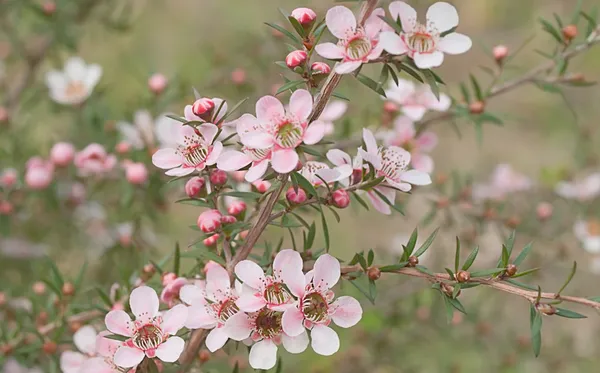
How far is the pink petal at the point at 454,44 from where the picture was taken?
859 mm

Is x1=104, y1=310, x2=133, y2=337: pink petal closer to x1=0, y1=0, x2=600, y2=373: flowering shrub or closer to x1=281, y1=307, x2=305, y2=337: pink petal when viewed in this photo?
x1=0, y1=0, x2=600, y2=373: flowering shrub

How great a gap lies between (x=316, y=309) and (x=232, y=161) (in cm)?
21

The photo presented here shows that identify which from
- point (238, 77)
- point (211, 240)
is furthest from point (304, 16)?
point (238, 77)

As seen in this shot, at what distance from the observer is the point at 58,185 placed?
1.60 metres

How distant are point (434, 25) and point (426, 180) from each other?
0.67ft

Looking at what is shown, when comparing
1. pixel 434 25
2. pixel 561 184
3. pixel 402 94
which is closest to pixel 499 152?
pixel 561 184

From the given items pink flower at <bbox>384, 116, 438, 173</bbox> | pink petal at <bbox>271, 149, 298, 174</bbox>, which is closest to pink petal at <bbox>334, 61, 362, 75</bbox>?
pink petal at <bbox>271, 149, 298, 174</bbox>

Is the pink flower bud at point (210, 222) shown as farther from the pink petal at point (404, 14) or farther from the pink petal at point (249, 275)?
the pink petal at point (404, 14)

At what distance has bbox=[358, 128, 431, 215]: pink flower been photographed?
2.80ft

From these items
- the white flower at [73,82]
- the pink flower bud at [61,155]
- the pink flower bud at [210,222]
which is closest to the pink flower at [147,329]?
the pink flower bud at [210,222]

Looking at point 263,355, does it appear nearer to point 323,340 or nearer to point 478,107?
point 323,340

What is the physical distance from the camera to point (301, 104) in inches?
30.8

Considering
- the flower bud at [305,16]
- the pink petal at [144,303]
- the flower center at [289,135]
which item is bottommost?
the pink petal at [144,303]

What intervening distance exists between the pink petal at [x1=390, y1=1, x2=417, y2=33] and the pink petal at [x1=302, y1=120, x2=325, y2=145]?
17cm
